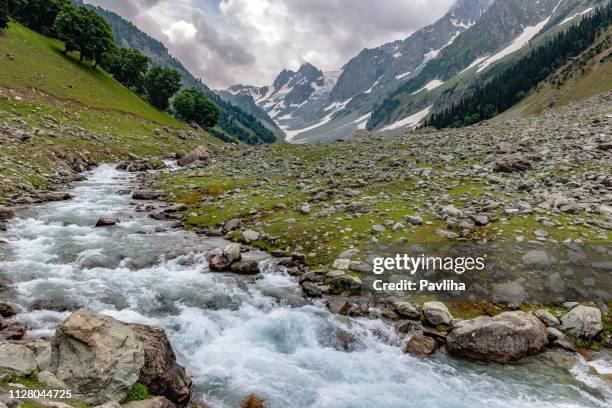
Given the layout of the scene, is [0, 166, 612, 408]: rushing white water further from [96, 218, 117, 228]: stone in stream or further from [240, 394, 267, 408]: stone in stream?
[96, 218, 117, 228]: stone in stream

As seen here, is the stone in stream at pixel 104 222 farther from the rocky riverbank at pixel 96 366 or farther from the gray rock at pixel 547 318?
the gray rock at pixel 547 318

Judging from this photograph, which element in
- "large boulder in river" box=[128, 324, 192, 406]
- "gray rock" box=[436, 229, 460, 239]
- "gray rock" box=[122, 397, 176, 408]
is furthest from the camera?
"gray rock" box=[436, 229, 460, 239]

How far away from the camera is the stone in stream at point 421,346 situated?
40.0 ft

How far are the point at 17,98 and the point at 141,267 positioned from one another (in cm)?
4900

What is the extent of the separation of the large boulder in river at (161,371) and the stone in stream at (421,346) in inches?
280

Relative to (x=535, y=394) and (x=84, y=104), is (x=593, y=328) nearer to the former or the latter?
(x=535, y=394)

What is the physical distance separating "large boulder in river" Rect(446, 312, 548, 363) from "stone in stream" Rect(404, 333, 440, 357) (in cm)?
53

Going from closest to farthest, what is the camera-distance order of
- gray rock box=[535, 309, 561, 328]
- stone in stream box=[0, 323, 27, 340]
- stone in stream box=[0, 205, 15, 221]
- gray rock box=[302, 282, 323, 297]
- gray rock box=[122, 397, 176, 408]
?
1. gray rock box=[122, 397, 176, 408]
2. stone in stream box=[0, 323, 27, 340]
3. gray rock box=[535, 309, 561, 328]
4. gray rock box=[302, 282, 323, 297]
5. stone in stream box=[0, 205, 15, 221]

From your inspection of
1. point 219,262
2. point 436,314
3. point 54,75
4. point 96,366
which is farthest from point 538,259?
point 54,75

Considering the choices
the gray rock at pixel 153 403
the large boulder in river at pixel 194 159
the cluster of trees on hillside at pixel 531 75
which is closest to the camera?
the gray rock at pixel 153 403

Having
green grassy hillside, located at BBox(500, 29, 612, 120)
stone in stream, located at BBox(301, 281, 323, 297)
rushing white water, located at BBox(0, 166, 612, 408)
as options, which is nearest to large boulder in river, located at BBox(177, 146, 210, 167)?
rushing white water, located at BBox(0, 166, 612, 408)

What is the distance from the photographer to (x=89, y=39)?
87.9m

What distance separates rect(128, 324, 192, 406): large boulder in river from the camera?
360 inches

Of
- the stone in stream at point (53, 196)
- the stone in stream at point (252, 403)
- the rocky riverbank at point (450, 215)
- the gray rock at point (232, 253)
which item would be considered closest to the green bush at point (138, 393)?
the stone in stream at point (252, 403)
